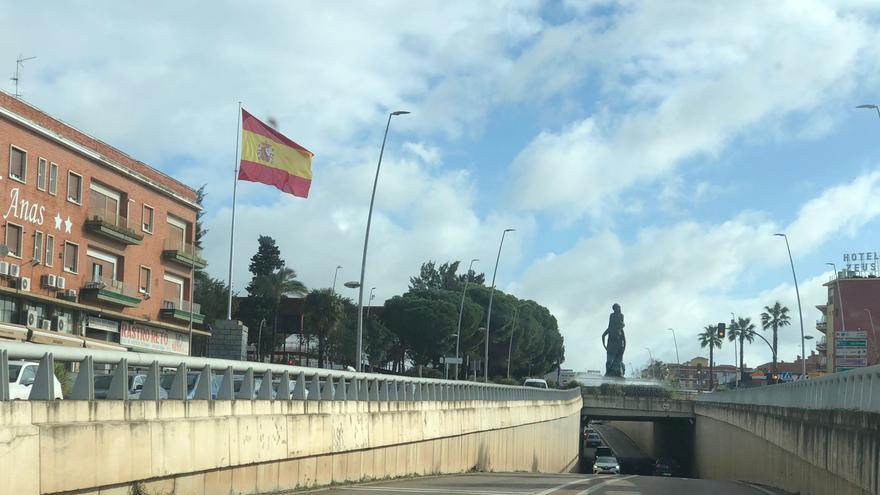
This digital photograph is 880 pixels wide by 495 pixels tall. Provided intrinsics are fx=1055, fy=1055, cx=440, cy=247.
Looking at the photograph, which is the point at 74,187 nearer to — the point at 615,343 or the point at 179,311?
the point at 179,311

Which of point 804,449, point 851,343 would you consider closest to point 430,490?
point 804,449

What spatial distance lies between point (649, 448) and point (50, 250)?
76.2m

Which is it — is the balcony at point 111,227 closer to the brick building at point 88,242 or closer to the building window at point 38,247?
the brick building at point 88,242

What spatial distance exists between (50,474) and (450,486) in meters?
13.3

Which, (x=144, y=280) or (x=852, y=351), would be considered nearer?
(x=144, y=280)

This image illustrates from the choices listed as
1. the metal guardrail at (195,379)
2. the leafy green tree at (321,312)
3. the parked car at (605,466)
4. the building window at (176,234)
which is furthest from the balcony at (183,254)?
the metal guardrail at (195,379)

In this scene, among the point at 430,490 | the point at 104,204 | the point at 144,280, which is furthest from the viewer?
the point at 144,280

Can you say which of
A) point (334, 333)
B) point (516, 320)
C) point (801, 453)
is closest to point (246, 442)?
point (801, 453)

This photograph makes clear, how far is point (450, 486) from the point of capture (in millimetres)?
22891

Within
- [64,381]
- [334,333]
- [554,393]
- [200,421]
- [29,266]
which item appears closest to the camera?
[64,381]

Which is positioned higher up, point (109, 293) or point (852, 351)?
point (109, 293)

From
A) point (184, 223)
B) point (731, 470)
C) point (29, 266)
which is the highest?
point (184, 223)

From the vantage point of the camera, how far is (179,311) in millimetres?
62562

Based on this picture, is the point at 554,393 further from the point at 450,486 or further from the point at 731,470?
the point at 450,486
